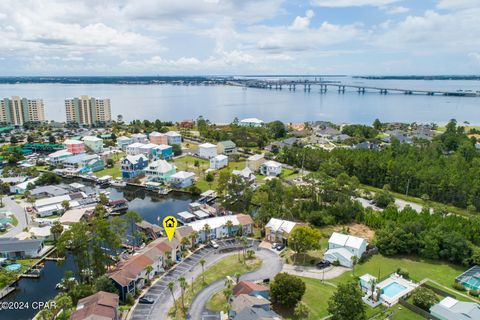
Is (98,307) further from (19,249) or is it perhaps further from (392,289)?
(392,289)

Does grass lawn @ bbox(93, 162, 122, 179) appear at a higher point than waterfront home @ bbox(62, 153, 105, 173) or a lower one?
lower

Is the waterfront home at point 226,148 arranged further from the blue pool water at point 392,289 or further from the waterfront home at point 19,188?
the blue pool water at point 392,289

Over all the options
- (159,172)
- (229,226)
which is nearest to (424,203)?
(229,226)

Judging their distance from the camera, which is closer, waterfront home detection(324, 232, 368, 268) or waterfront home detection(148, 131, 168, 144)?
waterfront home detection(324, 232, 368, 268)

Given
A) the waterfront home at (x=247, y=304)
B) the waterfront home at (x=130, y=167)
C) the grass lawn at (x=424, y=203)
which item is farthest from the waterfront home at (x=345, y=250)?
the waterfront home at (x=130, y=167)

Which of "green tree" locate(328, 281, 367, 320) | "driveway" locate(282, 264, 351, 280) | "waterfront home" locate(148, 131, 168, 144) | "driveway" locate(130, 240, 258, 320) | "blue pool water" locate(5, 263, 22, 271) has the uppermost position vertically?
"waterfront home" locate(148, 131, 168, 144)

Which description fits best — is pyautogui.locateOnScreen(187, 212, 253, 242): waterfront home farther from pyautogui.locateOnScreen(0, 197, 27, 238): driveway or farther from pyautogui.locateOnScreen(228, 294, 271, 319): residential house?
pyautogui.locateOnScreen(0, 197, 27, 238): driveway

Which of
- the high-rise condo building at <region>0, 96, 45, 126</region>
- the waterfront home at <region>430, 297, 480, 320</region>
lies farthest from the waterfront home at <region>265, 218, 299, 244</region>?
the high-rise condo building at <region>0, 96, 45, 126</region>
